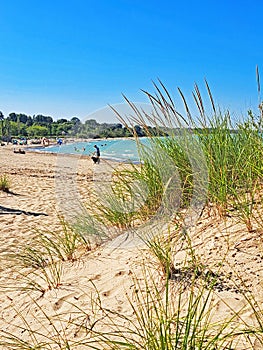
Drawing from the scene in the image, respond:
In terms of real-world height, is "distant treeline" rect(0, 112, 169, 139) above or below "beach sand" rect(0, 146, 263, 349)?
above

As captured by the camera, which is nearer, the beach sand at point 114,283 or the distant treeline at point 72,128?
the beach sand at point 114,283

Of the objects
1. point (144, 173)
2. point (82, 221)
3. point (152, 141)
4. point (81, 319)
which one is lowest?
point (81, 319)

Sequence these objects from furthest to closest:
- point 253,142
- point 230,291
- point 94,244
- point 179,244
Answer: point 94,244
point 253,142
point 179,244
point 230,291

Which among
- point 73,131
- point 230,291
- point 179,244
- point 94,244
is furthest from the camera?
point 73,131

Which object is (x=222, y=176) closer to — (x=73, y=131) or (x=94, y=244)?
(x=94, y=244)

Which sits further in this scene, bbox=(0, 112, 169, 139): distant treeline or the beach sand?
bbox=(0, 112, 169, 139): distant treeline

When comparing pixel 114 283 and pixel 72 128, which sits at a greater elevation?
pixel 72 128

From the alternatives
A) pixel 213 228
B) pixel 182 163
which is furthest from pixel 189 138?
pixel 213 228

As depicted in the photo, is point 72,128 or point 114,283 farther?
point 72,128

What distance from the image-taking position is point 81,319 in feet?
7.08

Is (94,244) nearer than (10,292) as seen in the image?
No

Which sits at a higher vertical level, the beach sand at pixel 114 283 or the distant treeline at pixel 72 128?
the distant treeline at pixel 72 128

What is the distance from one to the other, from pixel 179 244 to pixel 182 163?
881 mm

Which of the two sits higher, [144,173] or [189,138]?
[189,138]
